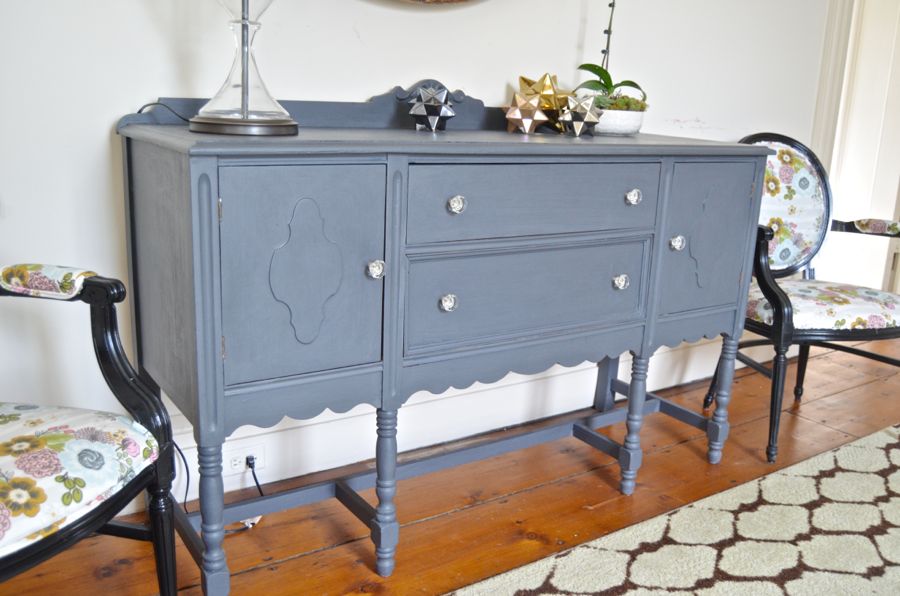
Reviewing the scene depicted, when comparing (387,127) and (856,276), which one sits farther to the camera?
(856,276)

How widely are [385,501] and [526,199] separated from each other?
0.74m

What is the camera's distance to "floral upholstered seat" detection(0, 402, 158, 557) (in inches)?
45.9

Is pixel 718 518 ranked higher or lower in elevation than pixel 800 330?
lower

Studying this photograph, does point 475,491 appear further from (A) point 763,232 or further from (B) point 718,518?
(A) point 763,232

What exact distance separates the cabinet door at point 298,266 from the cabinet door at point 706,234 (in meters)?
0.88

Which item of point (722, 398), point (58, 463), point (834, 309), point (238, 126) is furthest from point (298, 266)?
point (834, 309)

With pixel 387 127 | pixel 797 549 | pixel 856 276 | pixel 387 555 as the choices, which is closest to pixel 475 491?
pixel 387 555

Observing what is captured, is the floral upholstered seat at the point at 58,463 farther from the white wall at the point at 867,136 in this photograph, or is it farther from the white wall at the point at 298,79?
the white wall at the point at 867,136

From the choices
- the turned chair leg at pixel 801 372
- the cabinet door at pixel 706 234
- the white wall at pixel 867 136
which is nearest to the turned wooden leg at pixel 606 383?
the cabinet door at pixel 706 234

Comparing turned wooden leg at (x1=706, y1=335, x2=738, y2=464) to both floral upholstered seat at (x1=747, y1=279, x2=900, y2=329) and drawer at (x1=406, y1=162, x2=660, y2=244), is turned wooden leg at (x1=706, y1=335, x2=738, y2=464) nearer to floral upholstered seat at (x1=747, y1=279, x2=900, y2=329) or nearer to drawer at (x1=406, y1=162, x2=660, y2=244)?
floral upholstered seat at (x1=747, y1=279, x2=900, y2=329)

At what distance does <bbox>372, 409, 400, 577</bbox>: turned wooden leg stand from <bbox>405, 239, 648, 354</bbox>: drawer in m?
0.21

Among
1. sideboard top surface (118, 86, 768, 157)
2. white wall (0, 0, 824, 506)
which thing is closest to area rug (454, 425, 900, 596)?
white wall (0, 0, 824, 506)

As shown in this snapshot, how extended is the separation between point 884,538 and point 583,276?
1019 mm

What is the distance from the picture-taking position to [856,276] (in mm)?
3859
